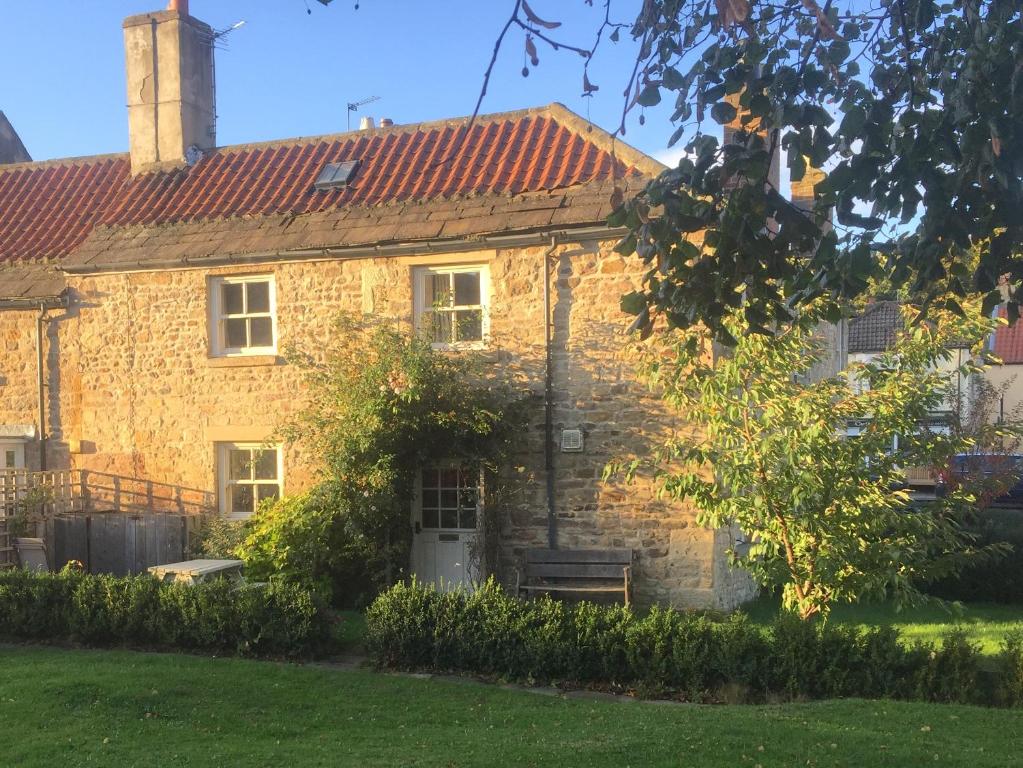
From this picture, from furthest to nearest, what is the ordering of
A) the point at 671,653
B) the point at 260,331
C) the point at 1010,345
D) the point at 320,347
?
the point at 1010,345 < the point at 260,331 < the point at 320,347 < the point at 671,653

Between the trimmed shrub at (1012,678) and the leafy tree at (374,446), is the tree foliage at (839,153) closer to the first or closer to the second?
the trimmed shrub at (1012,678)

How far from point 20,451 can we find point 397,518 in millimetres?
6944

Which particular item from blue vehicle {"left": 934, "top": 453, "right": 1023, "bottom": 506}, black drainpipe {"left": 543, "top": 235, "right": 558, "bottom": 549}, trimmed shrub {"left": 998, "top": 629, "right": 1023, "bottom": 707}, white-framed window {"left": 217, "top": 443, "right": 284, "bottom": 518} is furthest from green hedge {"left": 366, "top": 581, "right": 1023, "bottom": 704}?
white-framed window {"left": 217, "top": 443, "right": 284, "bottom": 518}

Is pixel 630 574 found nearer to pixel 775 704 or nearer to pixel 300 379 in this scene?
pixel 775 704

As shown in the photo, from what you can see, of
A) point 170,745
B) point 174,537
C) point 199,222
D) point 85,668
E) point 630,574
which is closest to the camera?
point 170,745

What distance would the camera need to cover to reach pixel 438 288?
1418 cm

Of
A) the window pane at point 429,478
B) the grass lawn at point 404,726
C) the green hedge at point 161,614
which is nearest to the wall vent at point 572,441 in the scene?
the window pane at point 429,478

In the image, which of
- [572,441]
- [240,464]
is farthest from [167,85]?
[572,441]

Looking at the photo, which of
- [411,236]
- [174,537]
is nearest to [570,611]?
[411,236]

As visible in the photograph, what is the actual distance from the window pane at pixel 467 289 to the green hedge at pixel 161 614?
15.6ft

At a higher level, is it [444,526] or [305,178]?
[305,178]

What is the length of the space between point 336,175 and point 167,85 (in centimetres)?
399

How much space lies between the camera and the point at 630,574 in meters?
12.8

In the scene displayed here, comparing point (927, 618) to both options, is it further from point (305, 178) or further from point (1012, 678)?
point (305, 178)
